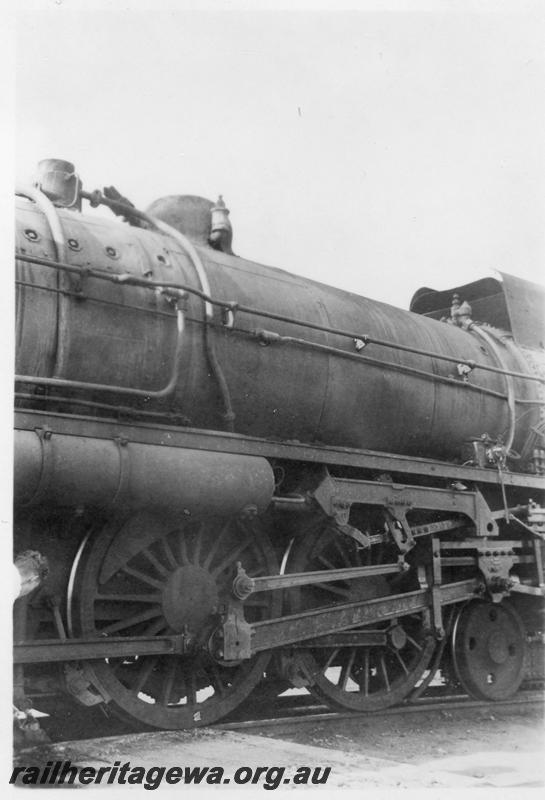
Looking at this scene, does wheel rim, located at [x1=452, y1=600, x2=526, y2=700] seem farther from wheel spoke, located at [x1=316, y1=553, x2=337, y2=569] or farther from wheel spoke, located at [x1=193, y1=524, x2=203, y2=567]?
wheel spoke, located at [x1=193, y1=524, x2=203, y2=567]

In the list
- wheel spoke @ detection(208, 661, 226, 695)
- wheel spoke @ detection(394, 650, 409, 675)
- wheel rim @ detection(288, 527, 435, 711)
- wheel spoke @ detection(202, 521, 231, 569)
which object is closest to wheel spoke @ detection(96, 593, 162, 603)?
wheel spoke @ detection(202, 521, 231, 569)

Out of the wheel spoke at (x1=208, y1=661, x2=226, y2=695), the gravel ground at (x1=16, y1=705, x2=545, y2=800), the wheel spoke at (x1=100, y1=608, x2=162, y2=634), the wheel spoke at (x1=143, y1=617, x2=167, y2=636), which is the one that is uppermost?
the wheel spoke at (x1=100, y1=608, x2=162, y2=634)

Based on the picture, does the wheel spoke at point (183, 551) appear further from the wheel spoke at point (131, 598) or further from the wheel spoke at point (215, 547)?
the wheel spoke at point (131, 598)

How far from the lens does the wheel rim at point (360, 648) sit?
614 centimetres

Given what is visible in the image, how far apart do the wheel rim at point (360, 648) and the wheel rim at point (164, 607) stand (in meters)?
0.61

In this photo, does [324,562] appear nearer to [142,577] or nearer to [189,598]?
[189,598]

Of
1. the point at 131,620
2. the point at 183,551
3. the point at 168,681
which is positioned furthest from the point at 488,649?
the point at 131,620

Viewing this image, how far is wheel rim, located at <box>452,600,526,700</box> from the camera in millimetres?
7008

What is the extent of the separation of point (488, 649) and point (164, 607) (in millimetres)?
3297

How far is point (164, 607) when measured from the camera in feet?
17.0

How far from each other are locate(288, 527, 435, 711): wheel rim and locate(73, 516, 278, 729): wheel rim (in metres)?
0.61

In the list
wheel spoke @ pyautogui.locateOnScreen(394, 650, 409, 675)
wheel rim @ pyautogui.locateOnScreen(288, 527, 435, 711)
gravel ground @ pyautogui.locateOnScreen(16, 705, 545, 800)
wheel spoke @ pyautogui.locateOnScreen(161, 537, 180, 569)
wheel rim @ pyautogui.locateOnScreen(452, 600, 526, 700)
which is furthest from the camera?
wheel rim @ pyautogui.locateOnScreen(452, 600, 526, 700)

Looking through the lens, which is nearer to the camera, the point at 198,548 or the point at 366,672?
the point at 198,548

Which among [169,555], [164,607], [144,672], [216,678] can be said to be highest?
[169,555]
